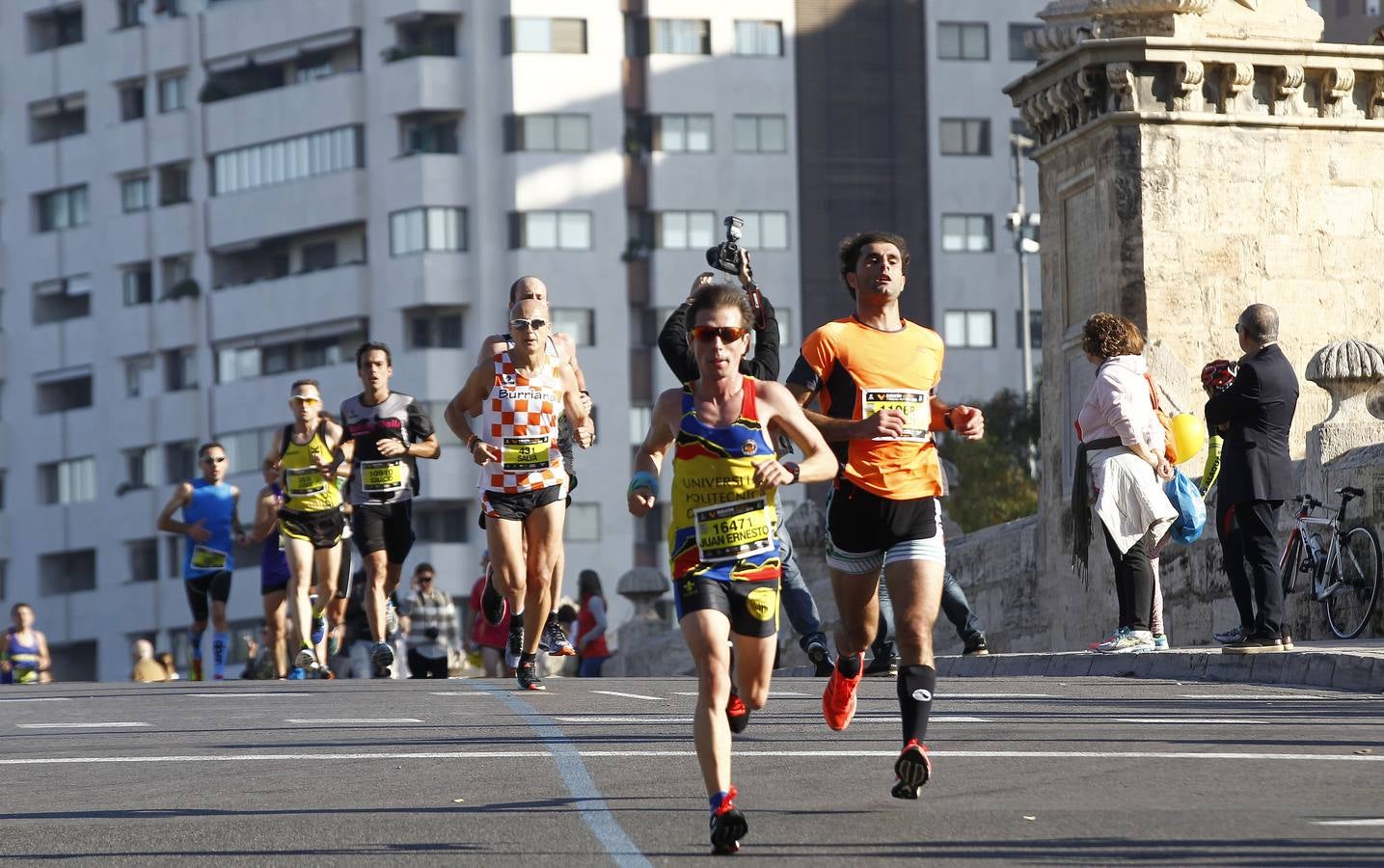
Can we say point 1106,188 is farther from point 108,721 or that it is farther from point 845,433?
point 845,433

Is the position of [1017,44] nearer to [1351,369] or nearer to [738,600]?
[1351,369]

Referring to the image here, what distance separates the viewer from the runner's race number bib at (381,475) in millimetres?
18922

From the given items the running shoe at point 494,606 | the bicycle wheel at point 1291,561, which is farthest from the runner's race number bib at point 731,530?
the bicycle wheel at point 1291,561

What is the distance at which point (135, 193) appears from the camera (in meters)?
90.2

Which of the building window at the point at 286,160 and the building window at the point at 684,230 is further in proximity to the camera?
the building window at the point at 286,160

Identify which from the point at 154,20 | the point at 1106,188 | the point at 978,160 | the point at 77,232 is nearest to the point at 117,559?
the point at 77,232

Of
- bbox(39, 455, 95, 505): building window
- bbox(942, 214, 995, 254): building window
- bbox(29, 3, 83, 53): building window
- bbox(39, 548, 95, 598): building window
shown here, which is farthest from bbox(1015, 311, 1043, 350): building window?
bbox(29, 3, 83, 53): building window

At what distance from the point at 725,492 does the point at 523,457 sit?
22.1 feet

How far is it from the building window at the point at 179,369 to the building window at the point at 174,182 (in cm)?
464

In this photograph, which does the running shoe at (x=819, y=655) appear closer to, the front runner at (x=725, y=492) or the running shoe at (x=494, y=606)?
the running shoe at (x=494, y=606)

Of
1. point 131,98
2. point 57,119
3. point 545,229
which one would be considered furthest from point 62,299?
point 545,229

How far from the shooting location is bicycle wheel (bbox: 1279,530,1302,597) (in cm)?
1917

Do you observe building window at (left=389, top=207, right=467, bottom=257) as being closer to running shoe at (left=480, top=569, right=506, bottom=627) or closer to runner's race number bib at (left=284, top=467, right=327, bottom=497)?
runner's race number bib at (left=284, top=467, right=327, bottom=497)

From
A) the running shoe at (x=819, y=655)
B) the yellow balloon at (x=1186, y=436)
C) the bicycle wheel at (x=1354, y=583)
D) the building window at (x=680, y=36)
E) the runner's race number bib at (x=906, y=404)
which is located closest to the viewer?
the runner's race number bib at (x=906, y=404)
